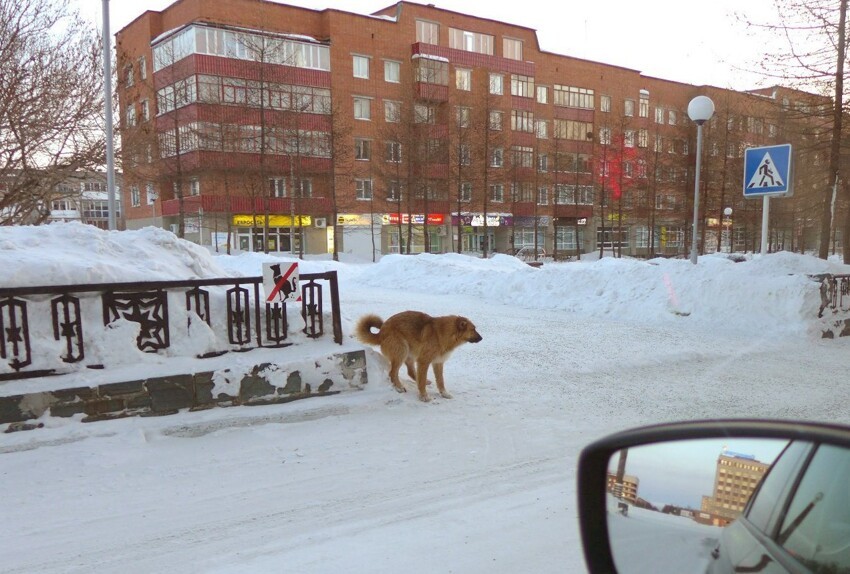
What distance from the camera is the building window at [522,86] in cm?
5725

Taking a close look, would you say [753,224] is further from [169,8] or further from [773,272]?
[169,8]

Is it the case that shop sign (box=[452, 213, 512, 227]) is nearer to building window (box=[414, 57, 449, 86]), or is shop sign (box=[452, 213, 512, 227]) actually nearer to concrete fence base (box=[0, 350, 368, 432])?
building window (box=[414, 57, 449, 86])

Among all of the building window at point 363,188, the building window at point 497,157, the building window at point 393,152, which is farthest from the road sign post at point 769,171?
the building window at point 363,188

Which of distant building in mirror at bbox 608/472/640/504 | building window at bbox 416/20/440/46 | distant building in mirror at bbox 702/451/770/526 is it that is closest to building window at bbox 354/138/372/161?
building window at bbox 416/20/440/46

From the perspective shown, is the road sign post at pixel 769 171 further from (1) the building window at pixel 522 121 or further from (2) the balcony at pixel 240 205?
(1) the building window at pixel 522 121

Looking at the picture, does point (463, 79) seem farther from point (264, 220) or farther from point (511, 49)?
point (264, 220)

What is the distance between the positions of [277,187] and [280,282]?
40.4 metres

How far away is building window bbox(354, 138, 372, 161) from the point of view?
161 ft

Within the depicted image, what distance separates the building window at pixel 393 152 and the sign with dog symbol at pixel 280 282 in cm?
3554

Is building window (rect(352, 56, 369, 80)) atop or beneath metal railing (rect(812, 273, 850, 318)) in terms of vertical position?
atop

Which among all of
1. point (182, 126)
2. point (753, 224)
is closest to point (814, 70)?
point (182, 126)

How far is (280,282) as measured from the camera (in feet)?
22.2

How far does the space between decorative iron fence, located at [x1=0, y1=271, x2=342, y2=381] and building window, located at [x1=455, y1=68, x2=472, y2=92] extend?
1949 inches

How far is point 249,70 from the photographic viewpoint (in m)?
35.9
